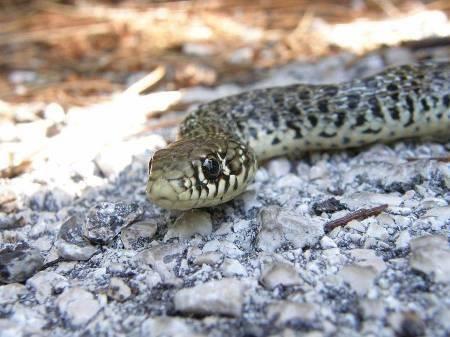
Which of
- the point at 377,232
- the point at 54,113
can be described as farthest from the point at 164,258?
the point at 54,113

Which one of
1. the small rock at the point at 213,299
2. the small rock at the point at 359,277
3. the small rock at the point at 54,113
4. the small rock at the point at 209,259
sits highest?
the small rock at the point at 54,113

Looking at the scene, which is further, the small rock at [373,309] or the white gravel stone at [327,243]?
the white gravel stone at [327,243]

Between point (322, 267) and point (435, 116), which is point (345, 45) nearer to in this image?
point (435, 116)

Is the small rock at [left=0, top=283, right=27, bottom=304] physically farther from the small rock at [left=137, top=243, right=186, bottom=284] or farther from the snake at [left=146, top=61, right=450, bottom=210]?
the snake at [left=146, top=61, right=450, bottom=210]

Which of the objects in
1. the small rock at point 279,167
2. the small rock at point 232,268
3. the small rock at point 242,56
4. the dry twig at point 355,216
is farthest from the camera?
the small rock at point 242,56

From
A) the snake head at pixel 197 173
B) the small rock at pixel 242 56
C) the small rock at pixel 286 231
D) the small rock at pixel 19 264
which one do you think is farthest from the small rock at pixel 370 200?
the small rock at pixel 242 56

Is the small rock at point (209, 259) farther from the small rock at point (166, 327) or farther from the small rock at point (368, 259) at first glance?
the small rock at point (368, 259)

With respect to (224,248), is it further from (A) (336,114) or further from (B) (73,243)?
(A) (336,114)
